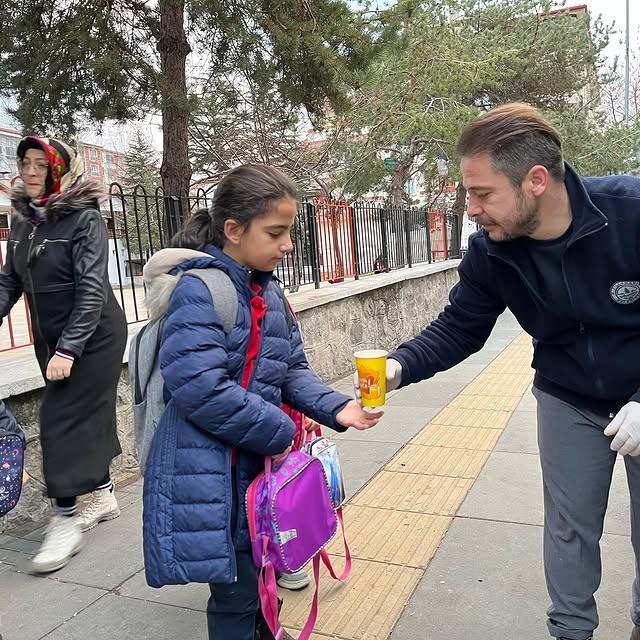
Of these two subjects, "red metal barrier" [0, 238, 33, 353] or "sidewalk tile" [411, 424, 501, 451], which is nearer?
"sidewalk tile" [411, 424, 501, 451]

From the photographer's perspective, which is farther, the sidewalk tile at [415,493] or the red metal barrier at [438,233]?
the red metal barrier at [438,233]

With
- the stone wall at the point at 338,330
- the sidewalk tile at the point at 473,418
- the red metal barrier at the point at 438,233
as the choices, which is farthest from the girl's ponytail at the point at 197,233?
the red metal barrier at the point at 438,233

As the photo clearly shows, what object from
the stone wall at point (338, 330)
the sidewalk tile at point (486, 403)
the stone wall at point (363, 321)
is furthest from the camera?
the stone wall at point (363, 321)

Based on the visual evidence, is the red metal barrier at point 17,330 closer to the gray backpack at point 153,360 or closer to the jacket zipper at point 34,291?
the jacket zipper at point 34,291

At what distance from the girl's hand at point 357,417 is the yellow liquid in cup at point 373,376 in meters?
0.11

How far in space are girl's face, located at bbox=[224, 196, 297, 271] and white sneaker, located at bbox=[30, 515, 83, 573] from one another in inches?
→ 73.6

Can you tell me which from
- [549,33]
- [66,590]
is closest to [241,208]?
[66,590]

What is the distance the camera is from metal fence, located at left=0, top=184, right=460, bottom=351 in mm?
5168

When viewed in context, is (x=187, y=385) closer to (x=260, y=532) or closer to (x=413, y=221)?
(x=260, y=532)

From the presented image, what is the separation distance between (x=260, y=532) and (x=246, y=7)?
567 centimetres

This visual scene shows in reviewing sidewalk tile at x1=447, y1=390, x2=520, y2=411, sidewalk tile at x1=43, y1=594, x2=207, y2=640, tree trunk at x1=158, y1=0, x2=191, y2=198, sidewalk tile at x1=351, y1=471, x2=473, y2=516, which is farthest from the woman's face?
sidewalk tile at x1=447, y1=390, x2=520, y2=411

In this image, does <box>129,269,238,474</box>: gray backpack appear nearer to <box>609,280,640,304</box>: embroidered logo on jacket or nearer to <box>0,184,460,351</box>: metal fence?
<box>609,280,640,304</box>: embroidered logo on jacket

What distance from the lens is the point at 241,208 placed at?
1998mm

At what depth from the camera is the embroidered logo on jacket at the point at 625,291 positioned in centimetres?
185
